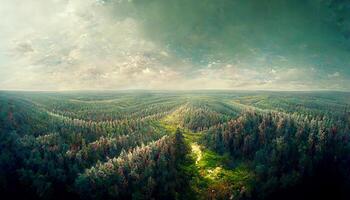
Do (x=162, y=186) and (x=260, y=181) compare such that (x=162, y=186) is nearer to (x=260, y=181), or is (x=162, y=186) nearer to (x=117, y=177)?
(x=117, y=177)

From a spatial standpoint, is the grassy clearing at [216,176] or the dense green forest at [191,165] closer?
the grassy clearing at [216,176]

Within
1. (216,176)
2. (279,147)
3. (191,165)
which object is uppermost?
(279,147)

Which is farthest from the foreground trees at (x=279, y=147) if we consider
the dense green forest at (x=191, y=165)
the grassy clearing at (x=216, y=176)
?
the grassy clearing at (x=216, y=176)

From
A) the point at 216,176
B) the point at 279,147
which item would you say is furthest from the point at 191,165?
the point at 279,147

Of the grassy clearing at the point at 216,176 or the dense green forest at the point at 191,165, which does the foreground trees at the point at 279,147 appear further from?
the grassy clearing at the point at 216,176

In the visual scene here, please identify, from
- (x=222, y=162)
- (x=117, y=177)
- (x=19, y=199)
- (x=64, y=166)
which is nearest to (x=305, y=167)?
(x=222, y=162)

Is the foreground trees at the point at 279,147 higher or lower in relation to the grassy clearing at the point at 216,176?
higher

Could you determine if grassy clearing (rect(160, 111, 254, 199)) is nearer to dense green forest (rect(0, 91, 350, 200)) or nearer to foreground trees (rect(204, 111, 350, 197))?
dense green forest (rect(0, 91, 350, 200))

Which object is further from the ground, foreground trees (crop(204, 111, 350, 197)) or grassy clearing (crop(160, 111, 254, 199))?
foreground trees (crop(204, 111, 350, 197))

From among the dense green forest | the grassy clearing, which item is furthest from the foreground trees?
the grassy clearing

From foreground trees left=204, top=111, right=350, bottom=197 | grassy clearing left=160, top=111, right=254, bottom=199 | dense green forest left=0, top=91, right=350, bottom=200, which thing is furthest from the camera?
foreground trees left=204, top=111, right=350, bottom=197

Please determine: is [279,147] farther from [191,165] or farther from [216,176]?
[191,165]
